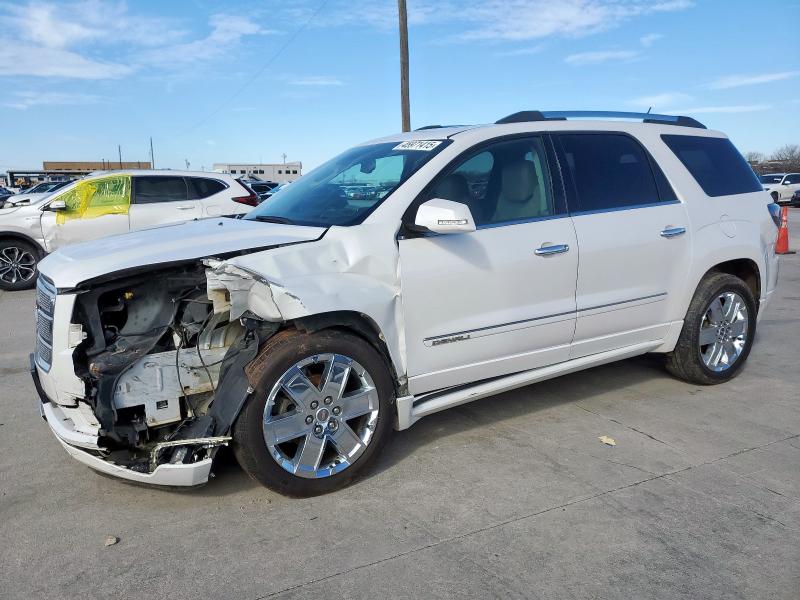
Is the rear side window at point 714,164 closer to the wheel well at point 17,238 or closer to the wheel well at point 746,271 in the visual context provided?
the wheel well at point 746,271

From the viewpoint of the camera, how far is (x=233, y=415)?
3168 millimetres

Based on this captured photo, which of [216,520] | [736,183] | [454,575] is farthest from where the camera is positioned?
[736,183]

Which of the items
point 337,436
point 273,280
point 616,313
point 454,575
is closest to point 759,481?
point 616,313

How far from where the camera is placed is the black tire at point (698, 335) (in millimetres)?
4836

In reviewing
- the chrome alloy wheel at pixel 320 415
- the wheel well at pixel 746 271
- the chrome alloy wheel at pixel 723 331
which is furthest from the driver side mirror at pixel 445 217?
the wheel well at pixel 746 271

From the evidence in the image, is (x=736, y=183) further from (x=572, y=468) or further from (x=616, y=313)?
(x=572, y=468)

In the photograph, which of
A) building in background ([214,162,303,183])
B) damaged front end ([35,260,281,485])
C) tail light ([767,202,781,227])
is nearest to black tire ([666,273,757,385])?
tail light ([767,202,781,227])

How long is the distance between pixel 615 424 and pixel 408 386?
1.57 meters

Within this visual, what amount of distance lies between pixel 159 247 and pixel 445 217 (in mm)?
1466

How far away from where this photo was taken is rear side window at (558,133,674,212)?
4301 millimetres

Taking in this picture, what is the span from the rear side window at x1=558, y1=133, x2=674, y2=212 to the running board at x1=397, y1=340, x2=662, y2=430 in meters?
0.99

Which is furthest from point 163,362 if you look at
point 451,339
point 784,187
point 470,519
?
point 784,187

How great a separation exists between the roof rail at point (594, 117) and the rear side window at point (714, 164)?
0.16 meters

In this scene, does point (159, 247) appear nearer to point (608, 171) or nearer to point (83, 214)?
point (608, 171)
